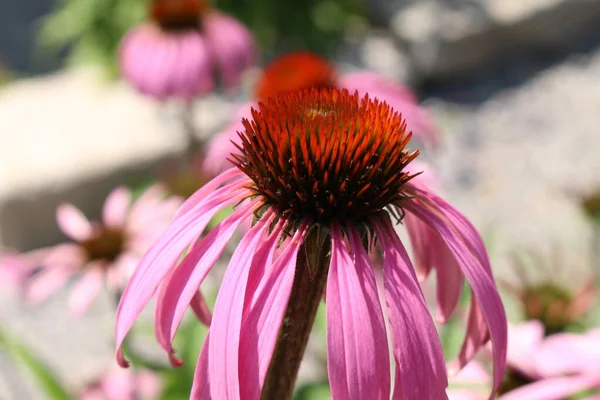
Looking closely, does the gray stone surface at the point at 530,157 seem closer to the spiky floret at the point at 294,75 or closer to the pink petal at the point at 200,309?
the spiky floret at the point at 294,75

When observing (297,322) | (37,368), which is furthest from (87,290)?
(297,322)

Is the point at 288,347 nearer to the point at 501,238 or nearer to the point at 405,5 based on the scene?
the point at 501,238

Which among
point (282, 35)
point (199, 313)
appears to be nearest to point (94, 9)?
point (282, 35)

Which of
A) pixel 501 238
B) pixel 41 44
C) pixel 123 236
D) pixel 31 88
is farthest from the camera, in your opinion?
pixel 41 44

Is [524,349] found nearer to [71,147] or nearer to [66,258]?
[66,258]

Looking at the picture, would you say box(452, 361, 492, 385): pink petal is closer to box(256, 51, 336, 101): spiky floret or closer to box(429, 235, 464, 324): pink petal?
box(429, 235, 464, 324): pink petal

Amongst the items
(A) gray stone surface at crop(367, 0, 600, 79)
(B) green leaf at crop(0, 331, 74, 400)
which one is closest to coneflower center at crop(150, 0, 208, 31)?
(B) green leaf at crop(0, 331, 74, 400)
